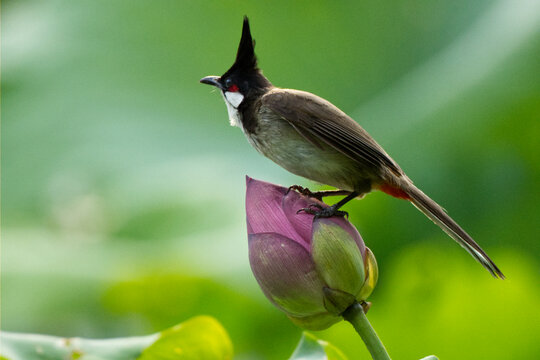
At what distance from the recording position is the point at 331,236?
1.14m

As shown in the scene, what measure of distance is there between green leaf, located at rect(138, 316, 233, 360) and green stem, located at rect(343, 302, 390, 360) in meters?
0.28

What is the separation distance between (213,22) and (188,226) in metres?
0.96

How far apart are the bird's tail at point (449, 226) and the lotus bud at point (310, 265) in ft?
0.83

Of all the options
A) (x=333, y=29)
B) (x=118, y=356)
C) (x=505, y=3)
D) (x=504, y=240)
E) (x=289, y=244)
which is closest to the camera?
(x=289, y=244)

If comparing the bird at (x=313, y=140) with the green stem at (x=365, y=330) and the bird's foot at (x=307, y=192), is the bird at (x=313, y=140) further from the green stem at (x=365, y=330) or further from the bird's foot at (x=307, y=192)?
the green stem at (x=365, y=330)

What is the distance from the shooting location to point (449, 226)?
1464 millimetres

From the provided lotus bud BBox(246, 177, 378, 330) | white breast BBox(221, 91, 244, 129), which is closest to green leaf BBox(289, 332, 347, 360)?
lotus bud BBox(246, 177, 378, 330)

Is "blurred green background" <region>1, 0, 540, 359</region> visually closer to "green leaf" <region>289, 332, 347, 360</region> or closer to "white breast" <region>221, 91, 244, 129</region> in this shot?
"green leaf" <region>289, 332, 347, 360</region>

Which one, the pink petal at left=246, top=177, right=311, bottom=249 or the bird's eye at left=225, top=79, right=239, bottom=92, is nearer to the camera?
the pink petal at left=246, top=177, right=311, bottom=249

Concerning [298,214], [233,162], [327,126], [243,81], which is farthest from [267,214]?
[233,162]

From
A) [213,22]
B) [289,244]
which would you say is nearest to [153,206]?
[213,22]

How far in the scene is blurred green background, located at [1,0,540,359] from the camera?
5.77 ft

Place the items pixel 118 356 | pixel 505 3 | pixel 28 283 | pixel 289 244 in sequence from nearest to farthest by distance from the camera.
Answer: pixel 289 244 → pixel 118 356 → pixel 28 283 → pixel 505 3

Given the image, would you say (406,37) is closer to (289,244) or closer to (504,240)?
(504,240)
